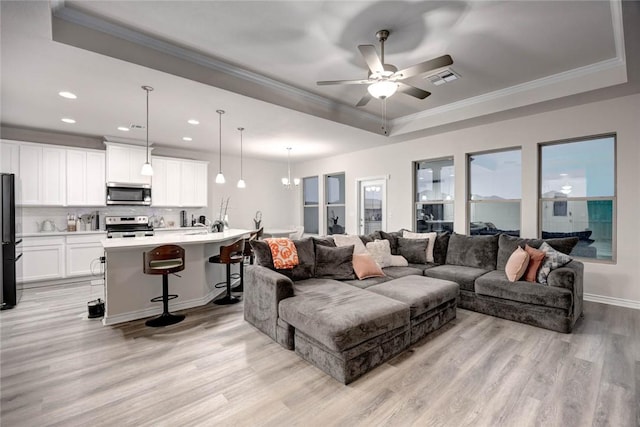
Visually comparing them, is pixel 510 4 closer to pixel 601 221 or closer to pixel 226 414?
pixel 601 221

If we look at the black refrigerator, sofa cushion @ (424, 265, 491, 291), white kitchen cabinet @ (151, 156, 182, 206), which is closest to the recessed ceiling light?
the black refrigerator

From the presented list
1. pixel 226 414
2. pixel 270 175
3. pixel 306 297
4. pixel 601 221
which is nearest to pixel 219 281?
pixel 306 297

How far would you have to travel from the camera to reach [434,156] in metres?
5.63

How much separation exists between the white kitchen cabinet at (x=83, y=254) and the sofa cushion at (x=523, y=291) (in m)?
6.35

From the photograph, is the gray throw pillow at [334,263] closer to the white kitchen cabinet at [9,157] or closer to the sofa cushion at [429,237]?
the sofa cushion at [429,237]

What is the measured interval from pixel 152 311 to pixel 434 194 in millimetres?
5219

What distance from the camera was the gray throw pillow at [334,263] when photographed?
3.51 m

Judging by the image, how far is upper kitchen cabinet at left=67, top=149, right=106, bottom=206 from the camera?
5.26 m

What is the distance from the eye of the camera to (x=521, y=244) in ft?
12.8

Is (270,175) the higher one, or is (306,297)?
(270,175)

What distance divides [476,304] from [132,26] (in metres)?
4.91

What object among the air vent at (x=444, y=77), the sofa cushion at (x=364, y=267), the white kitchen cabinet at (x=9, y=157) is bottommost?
the sofa cushion at (x=364, y=267)

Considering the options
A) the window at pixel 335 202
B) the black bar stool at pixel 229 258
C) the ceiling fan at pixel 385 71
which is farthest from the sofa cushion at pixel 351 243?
the window at pixel 335 202

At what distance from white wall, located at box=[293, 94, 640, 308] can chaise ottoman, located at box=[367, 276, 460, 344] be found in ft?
7.56
